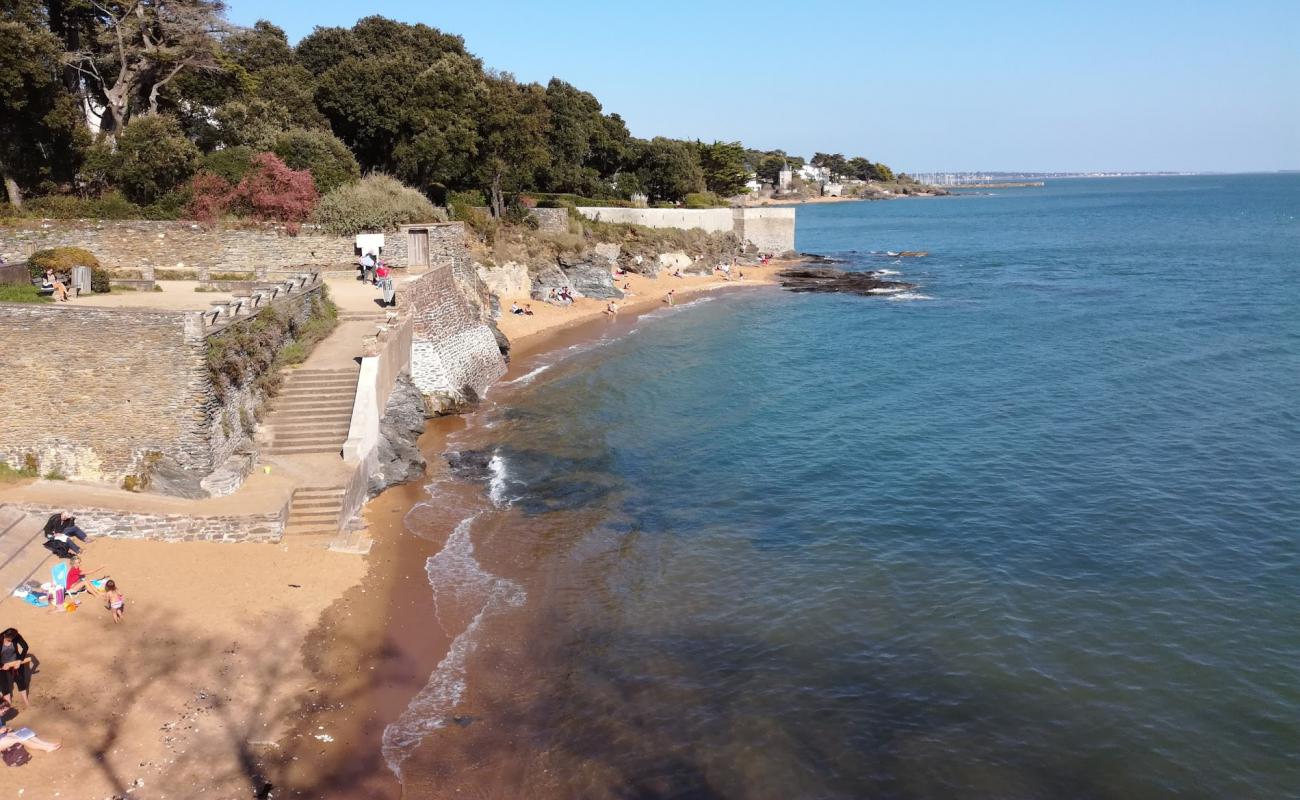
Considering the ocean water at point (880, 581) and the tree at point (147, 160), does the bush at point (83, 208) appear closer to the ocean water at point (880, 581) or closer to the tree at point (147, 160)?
the tree at point (147, 160)

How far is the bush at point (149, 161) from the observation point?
32812 mm

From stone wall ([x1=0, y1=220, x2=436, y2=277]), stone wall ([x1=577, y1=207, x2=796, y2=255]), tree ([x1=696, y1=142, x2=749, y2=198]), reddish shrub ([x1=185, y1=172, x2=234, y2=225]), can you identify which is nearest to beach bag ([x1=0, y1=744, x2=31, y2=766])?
stone wall ([x1=0, y1=220, x2=436, y2=277])

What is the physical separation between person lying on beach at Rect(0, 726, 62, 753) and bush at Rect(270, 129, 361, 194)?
28.1 meters

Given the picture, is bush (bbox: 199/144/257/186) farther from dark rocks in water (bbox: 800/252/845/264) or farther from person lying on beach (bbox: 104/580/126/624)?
dark rocks in water (bbox: 800/252/845/264)

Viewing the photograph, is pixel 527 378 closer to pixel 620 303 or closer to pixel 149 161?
pixel 149 161

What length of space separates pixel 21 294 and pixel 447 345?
11952 mm

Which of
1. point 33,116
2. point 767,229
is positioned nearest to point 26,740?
point 33,116

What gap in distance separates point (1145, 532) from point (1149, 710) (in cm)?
724

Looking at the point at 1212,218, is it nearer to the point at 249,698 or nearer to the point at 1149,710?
the point at 1149,710

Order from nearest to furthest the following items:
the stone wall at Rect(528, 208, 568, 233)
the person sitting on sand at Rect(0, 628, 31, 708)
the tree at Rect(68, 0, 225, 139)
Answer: the person sitting on sand at Rect(0, 628, 31, 708) → the tree at Rect(68, 0, 225, 139) → the stone wall at Rect(528, 208, 568, 233)

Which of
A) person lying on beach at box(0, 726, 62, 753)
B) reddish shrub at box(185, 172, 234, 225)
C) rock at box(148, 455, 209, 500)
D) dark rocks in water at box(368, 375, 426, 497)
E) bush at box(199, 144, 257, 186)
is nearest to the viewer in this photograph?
person lying on beach at box(0, 726, 62, 753)

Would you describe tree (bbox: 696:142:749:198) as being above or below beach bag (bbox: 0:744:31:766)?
above

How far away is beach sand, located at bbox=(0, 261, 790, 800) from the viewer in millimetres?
11305

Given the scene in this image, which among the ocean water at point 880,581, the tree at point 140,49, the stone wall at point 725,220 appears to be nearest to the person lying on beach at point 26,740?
the ocean water at point 880,581
